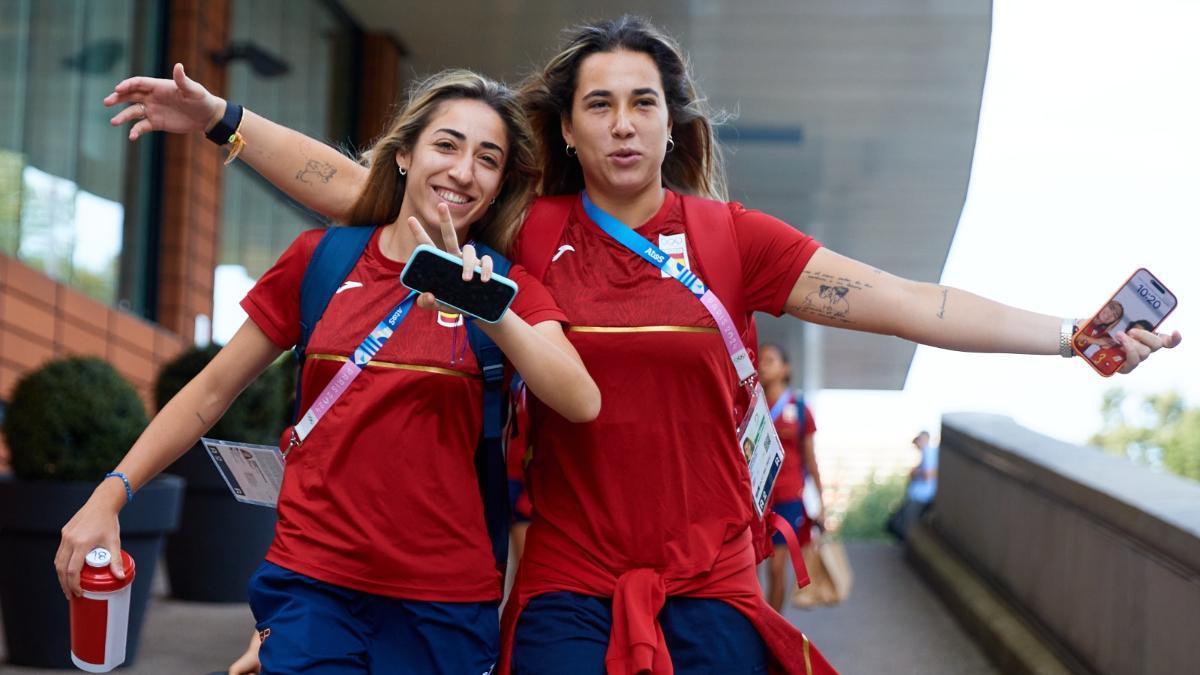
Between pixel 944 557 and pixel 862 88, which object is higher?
pixel 862 88

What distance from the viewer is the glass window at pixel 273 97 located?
45.8ft

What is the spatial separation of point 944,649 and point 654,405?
5966 millimetres

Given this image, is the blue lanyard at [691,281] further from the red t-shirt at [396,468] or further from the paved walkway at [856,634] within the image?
the paved walkway at [856,634]

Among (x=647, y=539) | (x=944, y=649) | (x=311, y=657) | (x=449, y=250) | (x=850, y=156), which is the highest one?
(x=850, y=156)

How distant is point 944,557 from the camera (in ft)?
36.8

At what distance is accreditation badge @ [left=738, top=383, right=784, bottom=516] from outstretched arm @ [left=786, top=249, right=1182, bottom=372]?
248 mm

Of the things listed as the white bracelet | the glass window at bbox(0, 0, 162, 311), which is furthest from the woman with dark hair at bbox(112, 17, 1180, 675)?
the glass window at bbox(0, 0, 162, 311)

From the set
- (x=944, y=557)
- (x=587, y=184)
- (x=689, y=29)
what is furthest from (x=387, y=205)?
(x=689, y=29)

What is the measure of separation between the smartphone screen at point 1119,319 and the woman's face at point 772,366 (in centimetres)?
668

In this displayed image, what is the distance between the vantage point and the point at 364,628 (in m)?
3.43

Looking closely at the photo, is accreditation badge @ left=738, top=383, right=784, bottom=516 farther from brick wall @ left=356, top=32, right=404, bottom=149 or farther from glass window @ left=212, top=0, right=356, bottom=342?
brick wall @ left=356, top=32, right=404, bottom=149

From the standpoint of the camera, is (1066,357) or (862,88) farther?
(862,88)

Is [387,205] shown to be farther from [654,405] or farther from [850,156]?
[850,156]

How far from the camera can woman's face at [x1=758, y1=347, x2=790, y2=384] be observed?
34.0 ft
